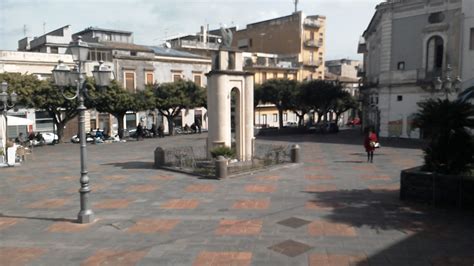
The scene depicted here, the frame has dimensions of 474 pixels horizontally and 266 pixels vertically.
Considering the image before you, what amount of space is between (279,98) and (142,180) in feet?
91.0

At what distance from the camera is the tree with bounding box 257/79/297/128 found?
40.6m

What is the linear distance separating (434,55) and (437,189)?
2316cm

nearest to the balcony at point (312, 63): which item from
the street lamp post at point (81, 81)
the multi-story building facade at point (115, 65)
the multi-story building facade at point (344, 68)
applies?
the multi-story building facade at point (115, 65)

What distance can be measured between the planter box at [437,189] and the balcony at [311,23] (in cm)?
5157

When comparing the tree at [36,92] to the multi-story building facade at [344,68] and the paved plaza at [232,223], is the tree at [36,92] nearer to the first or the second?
the paved plaza at [232,223]

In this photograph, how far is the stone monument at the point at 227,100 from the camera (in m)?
16.4

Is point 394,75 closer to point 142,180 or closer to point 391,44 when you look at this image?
point 391,44

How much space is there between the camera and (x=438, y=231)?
8250 mm

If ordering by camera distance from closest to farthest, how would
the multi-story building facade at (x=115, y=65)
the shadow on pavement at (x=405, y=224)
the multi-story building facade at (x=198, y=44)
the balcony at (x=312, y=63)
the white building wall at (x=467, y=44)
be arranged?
the shadow on pavement at (x=405, y=224) → the white building wall at (x=467, y=44) → the multi-story building facade at (x=115, y=65) → the multi-story building facade at (x=198, y=44) → the balcony at (x=312, y=63)

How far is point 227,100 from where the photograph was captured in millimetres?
16562

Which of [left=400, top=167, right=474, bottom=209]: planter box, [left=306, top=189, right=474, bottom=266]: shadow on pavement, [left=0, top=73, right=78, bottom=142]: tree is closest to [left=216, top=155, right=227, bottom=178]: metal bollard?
[left=306, top=189, right=474, bottom=266]: shadow on pavement

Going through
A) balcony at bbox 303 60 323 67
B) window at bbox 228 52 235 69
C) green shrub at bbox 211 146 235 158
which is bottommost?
green shrub at bbox 211 146 235 158

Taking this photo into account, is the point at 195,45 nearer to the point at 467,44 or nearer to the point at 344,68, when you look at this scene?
the point at 467,44

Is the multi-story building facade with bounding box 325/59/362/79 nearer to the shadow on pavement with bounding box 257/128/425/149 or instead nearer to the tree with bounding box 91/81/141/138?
the shadow on pavement with bounding box 257/128/425/149
